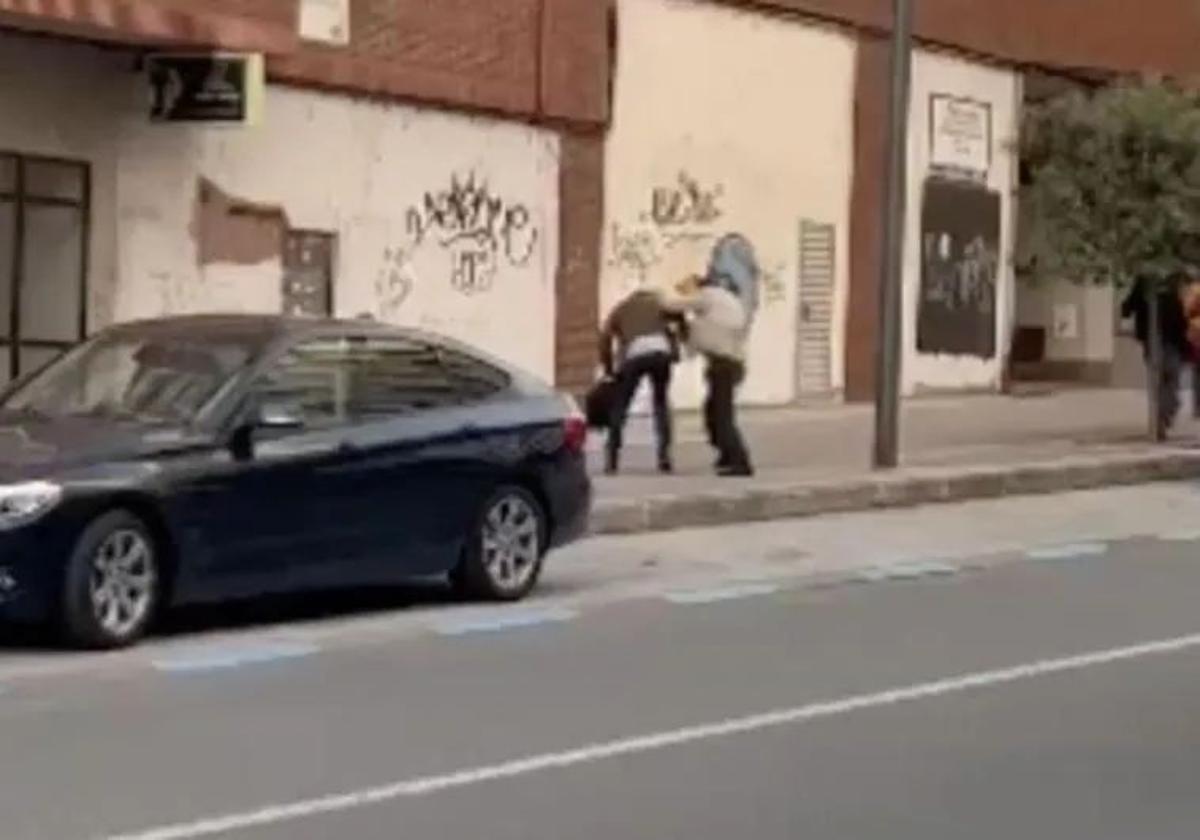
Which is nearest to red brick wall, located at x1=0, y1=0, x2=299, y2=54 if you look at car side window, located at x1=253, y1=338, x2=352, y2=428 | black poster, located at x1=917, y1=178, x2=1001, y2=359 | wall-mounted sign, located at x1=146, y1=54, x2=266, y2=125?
wall-mounted sign, located at x1=146, y1=54, x2=266, y2=125

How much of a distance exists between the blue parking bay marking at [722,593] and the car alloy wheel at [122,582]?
3601 mm

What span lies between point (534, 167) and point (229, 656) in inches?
556

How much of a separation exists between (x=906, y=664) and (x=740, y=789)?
11.8 ft

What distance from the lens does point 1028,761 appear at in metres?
11.0

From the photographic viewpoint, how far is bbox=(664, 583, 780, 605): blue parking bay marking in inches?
631

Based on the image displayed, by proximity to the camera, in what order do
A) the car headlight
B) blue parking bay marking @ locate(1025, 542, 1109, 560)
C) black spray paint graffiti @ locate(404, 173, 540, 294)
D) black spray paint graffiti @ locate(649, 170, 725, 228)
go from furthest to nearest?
black spray paint graffiti @ locate(649, 170, 725, 228)
black spray paint graffiti @ locate(404, 173, 540, 294)
blue parking bay marking @ locate(1025, 542, 1109, 560)
the car headlight

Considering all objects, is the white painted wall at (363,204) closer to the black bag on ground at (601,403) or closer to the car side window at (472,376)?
the black bag on ground at (601,403)

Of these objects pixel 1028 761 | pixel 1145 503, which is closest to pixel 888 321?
pixel 1145 503


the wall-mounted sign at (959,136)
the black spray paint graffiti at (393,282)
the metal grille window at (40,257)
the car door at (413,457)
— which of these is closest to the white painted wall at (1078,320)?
the wall-mounted sign at (959,136)


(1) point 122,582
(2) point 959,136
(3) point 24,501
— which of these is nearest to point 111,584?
(1) point 122,582

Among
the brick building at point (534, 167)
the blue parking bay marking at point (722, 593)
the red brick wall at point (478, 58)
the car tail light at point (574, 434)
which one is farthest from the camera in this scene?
the red brick wall at point (478, 58)

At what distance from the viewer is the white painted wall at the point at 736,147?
2805cm

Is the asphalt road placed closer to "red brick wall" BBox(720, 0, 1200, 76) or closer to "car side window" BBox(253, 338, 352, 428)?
"car side window" BBox(253, 338, 352, 428)

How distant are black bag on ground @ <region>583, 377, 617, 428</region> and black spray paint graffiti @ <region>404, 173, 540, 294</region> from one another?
409cm
